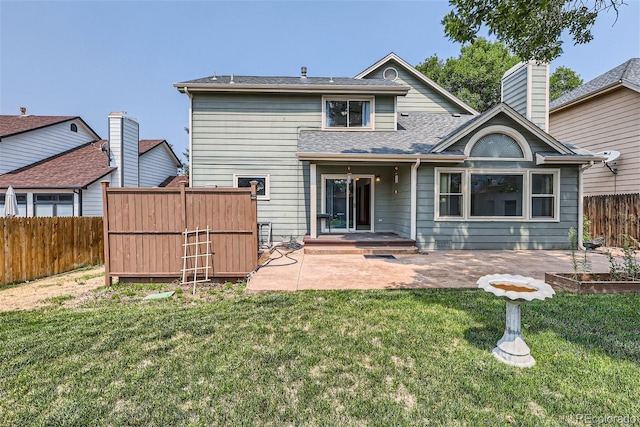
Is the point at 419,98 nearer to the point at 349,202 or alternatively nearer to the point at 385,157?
the point at 385,157

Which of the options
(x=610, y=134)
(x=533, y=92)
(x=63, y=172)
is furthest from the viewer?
(x=63, y=172)

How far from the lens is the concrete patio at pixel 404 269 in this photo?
509 cm

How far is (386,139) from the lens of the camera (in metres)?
9.43

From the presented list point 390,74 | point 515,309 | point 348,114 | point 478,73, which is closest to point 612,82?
point 390,74

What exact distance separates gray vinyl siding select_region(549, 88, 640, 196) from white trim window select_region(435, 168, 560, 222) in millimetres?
3742

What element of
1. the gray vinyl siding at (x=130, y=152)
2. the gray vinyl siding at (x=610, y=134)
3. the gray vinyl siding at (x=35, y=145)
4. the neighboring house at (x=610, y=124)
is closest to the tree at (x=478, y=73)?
the neighboring house at (x=610, y=124)

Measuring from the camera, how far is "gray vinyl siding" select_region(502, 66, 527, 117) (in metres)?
9.45

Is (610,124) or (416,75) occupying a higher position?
(416,75)

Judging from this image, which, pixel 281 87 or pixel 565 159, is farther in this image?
pixel 281 87

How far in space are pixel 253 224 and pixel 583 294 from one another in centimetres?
543

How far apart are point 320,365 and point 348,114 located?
8879 mm

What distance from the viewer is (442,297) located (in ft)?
14.0

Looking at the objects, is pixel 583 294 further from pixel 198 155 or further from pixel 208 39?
pixel 208 39

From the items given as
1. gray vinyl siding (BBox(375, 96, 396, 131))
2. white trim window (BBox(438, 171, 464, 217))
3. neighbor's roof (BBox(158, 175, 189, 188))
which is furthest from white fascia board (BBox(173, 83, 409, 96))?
neighbor's roof (BBox(158, 175, 189, 188))
